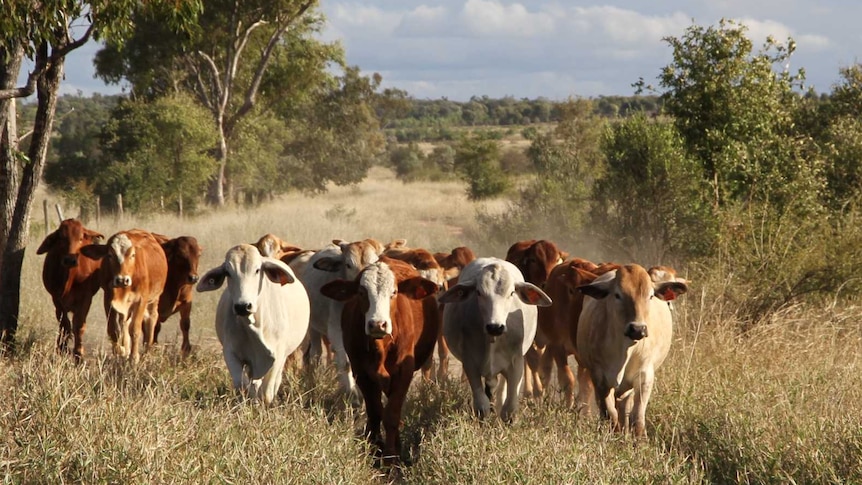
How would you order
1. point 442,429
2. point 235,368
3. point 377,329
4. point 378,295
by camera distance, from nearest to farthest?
point 377,329
point 442,429
point 378,295
point 235,368

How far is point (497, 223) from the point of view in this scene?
88.5 feet

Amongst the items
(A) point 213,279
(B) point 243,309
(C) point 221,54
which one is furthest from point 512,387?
(C) point 221,54

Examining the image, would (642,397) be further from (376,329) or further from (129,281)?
(129,281)

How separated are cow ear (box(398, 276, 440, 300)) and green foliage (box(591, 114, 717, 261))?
307 inches

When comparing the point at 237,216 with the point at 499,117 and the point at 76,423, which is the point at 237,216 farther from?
the point at 499,117

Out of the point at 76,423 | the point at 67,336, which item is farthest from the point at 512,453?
the point at 67,336

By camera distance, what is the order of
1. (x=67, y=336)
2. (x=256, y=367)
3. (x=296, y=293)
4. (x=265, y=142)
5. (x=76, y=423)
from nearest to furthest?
(x=76, y=423) < (x=256, y=367) < (x=296, y=293) < (x=67, y=336) < (x=265, y=142)

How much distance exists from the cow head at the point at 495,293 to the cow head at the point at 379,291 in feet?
1.01

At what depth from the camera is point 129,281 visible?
11.8 m

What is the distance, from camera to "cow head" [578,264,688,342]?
28.0 ft

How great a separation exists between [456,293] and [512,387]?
37.0 inches

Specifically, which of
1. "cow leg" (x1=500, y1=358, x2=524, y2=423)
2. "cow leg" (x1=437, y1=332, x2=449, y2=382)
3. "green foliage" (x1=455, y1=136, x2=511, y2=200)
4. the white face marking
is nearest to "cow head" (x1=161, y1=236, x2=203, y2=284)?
"cow leg" (x1=437, y1=332, x2=449, y2=382)

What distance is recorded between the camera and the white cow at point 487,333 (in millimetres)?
9094

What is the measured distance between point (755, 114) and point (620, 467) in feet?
36.7
